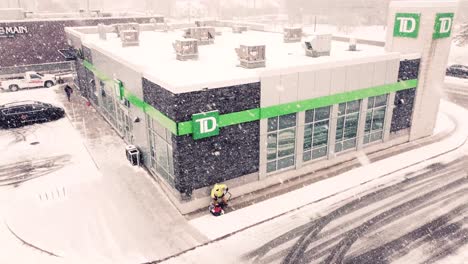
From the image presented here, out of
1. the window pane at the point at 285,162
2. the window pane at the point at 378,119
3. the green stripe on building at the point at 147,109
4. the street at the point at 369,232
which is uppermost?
the green stripe on building at the point at 147,109

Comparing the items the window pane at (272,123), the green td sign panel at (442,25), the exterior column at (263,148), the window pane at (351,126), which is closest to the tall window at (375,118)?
the window pane at (351,126)

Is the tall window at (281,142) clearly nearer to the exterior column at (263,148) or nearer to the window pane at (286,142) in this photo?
the window pane at (286,142)

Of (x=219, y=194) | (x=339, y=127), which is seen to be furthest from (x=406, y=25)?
(x=219, y=194)

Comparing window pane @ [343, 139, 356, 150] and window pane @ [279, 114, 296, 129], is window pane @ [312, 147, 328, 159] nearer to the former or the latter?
window pane @ [343, 139, 356, 150]

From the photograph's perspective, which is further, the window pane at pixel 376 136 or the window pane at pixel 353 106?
the window pane at pixel 376 136

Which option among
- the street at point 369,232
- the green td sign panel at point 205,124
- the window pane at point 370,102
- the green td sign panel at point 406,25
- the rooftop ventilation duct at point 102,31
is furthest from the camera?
the rooftop ventilation duct at point 102,31

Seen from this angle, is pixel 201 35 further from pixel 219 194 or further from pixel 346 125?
pixel 219 194

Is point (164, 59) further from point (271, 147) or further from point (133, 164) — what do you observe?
point (271, 147)
